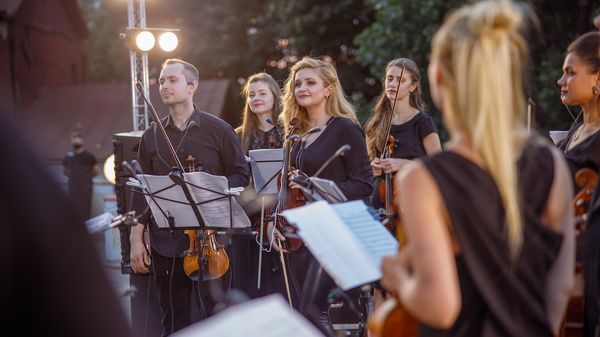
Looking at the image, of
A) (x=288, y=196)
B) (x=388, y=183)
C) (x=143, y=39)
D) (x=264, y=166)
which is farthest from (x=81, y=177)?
(x=288, y=196)

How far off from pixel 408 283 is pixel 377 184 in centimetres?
379

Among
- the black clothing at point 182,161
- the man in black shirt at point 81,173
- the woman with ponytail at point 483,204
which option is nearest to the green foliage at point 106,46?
the man in black shirt at point 81,173

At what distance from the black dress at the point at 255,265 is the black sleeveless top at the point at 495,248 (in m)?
4.04

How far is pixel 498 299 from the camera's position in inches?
83.9

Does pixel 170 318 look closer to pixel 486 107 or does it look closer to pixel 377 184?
pixel 377 184

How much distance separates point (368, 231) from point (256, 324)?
113 cm

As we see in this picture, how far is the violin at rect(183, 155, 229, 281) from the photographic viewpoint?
514cm

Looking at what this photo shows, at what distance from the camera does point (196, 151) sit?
5.42m

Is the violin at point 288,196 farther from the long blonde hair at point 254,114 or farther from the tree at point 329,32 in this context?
the tree at point 329,32

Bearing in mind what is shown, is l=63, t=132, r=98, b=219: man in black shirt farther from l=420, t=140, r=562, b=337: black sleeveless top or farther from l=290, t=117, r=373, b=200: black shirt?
l=420, t=140, r=562, b=337: black sleeveless top

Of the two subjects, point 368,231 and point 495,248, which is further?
point 368,231

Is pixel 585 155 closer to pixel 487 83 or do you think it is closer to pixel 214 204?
pixel 487 83

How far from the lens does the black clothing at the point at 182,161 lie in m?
5.36

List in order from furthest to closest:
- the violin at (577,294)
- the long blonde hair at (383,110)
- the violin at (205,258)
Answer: the long blonde hair at (383,110) < the violin at (205,258) < the violin at (577,294)
